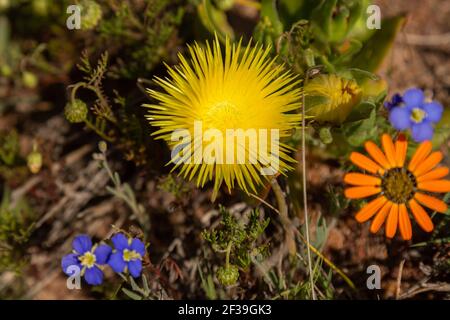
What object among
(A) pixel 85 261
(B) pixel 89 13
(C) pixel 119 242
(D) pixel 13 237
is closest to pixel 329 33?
(B) pixel 89 13

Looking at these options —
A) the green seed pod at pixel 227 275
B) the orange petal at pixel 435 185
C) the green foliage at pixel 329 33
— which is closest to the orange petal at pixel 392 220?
the orange petal at pixel 435 185

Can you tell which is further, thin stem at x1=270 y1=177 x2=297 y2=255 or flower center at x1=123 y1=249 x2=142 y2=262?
thin stem at x1=270 y1=177 x2=297 y2=255

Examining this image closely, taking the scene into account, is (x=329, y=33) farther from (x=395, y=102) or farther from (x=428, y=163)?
(x=428, y=163)

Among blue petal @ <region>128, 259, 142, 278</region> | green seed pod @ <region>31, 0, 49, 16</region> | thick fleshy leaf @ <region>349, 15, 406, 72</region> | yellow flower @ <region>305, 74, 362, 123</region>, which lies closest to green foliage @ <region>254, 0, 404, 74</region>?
thick fleshy leaf @ <region>349, 15, 406, 72</region>

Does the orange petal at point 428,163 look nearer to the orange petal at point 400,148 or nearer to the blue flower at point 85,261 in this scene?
the orange petal at point 400,148

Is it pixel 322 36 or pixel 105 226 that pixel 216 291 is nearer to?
pixel 105 226

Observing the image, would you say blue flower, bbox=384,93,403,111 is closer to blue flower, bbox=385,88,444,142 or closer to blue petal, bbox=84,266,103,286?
blue flower, bbox=385,88,444,142
